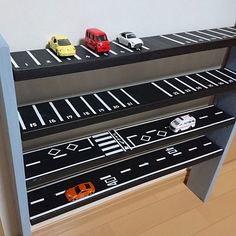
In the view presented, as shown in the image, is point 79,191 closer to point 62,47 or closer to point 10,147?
point 10,147

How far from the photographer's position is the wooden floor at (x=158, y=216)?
129cm

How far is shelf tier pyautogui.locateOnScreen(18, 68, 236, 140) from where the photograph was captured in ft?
2.50

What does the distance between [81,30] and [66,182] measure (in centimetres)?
53

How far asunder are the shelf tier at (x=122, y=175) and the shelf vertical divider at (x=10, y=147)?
3.3 inches

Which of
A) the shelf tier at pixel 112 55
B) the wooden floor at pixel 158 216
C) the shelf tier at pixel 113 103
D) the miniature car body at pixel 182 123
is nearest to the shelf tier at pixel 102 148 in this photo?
the miniature car body at pixel 182 123

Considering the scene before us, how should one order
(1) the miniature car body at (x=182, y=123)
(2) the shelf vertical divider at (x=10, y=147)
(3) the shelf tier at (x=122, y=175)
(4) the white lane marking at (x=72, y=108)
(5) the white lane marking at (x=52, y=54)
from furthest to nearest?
(1) the miniature car body at (x=182, y=123)
(3) the shelf tier at (x=122, y=175)
(4) the white lane marking at (x=72, y=108)
(5) the white lane marking at (x=52, y=54)
(2) the shelf vertical divider at (x=10, y=147)

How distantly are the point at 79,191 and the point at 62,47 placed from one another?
504 millimetres

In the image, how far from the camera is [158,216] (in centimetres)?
138

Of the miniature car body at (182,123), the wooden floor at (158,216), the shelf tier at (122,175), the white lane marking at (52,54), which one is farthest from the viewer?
the wooden floor at (158,216)

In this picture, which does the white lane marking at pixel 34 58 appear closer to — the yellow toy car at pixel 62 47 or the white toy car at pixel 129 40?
the yellow toy car at pixel 62 47

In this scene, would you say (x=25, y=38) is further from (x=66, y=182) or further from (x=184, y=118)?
(x=184, y=118)

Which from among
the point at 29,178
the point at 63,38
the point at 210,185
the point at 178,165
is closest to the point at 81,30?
the point at 63,38

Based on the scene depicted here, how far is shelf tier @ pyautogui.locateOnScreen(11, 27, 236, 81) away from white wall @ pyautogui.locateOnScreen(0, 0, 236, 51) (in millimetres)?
43

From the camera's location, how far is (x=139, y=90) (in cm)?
96
